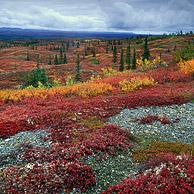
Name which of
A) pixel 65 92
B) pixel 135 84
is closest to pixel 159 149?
pixel 65 92

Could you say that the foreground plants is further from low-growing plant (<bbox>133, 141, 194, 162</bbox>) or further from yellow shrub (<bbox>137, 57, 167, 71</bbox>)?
yellow shrub (<bbox>137, 57, 167, 71</bbox>)

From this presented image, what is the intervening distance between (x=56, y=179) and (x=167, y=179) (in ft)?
15.3

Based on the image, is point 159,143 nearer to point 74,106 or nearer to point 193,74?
point 74,106

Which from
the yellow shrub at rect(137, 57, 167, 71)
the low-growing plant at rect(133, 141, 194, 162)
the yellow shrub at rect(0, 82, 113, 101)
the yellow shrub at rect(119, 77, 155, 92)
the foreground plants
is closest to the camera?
the foreground plants

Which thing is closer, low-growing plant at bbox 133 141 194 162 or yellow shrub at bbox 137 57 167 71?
low-growing plant at bbox 133 141 194 162

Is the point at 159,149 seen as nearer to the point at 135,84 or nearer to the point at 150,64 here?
the point at 135,84

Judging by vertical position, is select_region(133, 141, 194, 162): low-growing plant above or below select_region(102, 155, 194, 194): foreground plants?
below

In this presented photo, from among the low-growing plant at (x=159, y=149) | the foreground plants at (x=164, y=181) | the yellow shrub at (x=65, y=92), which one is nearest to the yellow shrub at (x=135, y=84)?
the yellow shrub at (x=65, y=92)

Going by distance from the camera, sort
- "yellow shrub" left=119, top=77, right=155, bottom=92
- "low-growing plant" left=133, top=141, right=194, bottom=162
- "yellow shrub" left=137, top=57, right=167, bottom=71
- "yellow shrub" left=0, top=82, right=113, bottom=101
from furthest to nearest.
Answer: "yellow shrub" left=137, top=57, right=167, bottom=71 → "yellow shrub" left=119, top=77, right=155, bottom=92 → "yellow shrub" left=0, top=82, right=113, bottom=101 → "low-growing plant" left=133, top=141, right=194, bottom=162

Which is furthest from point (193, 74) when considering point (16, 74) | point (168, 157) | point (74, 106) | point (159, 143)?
point (16, 74)

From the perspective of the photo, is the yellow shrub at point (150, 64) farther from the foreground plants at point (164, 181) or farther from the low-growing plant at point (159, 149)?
the foreground plants at point (164, 181)

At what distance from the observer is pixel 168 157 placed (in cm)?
1456

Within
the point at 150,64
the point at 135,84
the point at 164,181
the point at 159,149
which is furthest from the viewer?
the point at 150,64

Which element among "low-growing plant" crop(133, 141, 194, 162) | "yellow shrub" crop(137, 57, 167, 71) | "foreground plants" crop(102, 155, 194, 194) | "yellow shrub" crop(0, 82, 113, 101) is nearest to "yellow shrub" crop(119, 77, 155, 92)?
"yellow shrub" crop(0, 82, 113, 101)
